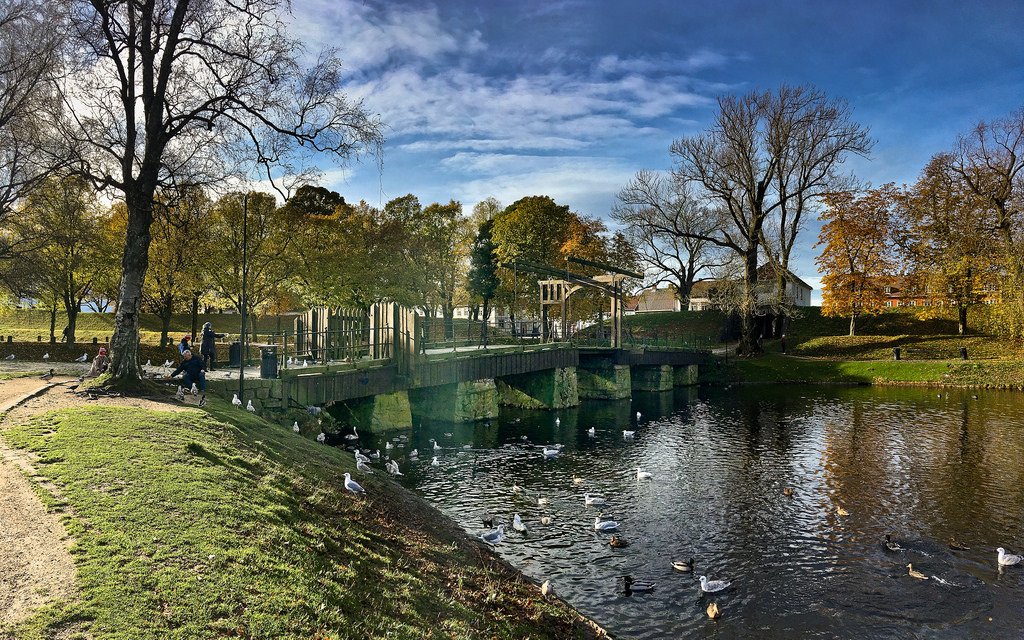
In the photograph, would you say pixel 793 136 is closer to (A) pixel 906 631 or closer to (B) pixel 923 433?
(B) pixel 923 433

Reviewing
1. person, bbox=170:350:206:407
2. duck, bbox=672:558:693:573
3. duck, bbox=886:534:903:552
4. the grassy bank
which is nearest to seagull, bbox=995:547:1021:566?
duck, bbox=886:534:903:552

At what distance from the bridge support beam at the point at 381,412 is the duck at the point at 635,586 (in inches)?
617

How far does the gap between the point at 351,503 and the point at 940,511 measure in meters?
15.4

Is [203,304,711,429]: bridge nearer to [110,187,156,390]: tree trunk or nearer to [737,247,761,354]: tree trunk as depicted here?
[110,187,156,390]: tree trunk

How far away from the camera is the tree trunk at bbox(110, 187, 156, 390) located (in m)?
14.7

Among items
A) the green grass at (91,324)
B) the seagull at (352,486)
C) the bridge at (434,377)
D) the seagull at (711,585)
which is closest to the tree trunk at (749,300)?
the bridge at (434,377)

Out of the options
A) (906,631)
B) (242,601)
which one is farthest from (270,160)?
(906,631)

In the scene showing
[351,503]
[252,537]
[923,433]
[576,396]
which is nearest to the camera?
[252,537]

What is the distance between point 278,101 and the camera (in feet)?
54.3

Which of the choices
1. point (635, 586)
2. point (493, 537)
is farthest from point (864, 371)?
point (493, 537)

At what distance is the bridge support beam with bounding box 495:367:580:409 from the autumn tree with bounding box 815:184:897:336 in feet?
102

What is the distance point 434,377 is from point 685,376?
29.1 m

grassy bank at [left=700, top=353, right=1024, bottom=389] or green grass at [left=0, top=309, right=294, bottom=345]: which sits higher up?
green grass at [left=0, top=309, right=294, bottom=345]

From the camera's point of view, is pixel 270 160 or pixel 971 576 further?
pixel 270 160
